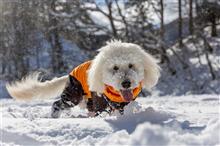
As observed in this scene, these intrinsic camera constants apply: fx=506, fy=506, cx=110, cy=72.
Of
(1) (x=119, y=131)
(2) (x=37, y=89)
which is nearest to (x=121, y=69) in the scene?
(2) (x=37, y=89)

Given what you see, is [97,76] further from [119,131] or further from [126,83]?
[119,131]

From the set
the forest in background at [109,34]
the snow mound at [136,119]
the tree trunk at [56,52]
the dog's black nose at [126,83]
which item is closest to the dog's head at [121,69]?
the dog's black nose at [126,83]

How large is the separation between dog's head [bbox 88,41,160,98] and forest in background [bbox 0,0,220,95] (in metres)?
15.2

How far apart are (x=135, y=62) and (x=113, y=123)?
1.72 metres

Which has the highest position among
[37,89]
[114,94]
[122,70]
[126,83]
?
[122,70]

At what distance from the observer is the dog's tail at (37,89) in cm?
671

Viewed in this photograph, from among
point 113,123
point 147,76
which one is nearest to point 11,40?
point 147,76

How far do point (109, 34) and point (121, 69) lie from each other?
1772 cm

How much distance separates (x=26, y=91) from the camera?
6.76m

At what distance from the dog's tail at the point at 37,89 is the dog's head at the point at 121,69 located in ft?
4.26

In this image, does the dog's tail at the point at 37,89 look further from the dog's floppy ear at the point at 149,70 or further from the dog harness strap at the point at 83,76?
the dog's floppy ear at the point at 149,70

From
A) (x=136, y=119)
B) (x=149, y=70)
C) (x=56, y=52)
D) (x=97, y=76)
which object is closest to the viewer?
(x=136, y=119)

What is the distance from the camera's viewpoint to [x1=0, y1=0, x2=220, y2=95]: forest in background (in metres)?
21.8

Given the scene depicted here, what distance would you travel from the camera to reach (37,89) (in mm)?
6758
